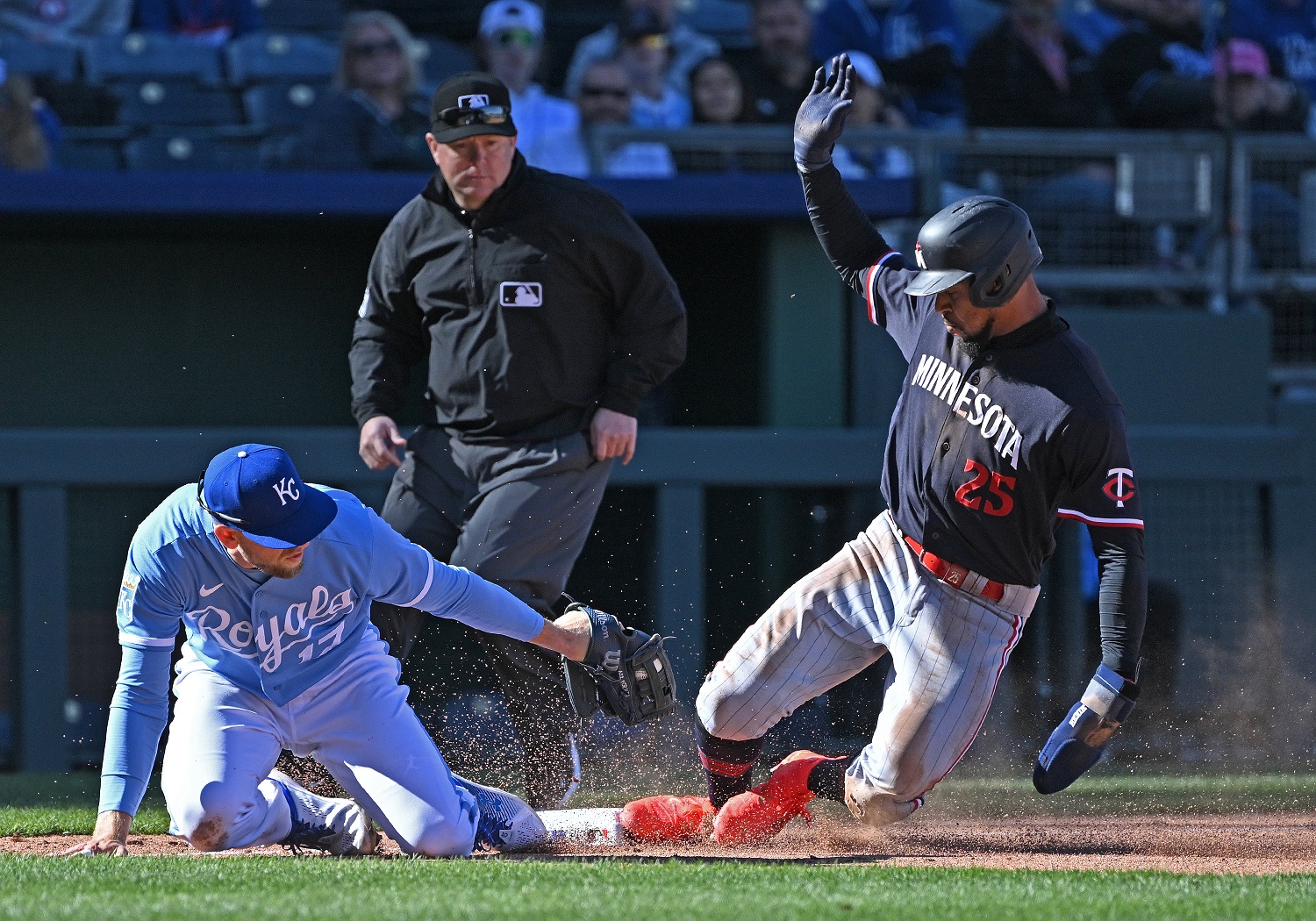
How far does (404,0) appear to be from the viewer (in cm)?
966

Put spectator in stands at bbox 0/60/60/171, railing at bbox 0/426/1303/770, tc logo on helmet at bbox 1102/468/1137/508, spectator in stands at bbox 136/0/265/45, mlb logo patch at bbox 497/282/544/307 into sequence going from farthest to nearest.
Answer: spectator in stands at bbox 136/0/265/45, spectator in stands at bbox 0/60/60/171, railing at bbox 0/426/1303/770, mlb logo patch at bbox 497/282/544/307, tc logo on helmet at bbox 1102/468/1137/508

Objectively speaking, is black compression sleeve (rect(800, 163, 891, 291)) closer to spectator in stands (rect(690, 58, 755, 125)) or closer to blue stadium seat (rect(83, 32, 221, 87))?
spectator in stands (rect(690, 58, 755, 125))

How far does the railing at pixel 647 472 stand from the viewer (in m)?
7.11

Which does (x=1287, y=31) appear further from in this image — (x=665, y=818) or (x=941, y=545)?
A: (x=665, y=818)

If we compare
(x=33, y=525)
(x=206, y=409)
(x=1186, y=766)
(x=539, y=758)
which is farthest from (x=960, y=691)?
(x=206, y=409)

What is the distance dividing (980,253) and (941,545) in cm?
78

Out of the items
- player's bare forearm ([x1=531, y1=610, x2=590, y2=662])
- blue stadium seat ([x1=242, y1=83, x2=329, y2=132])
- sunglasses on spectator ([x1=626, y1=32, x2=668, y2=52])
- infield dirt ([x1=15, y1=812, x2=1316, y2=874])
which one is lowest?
infield dirt ([x1=15, y1=812, x2=1316, y2=874])

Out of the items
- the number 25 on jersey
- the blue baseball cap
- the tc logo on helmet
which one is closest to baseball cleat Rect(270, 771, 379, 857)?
the blue baseball cap

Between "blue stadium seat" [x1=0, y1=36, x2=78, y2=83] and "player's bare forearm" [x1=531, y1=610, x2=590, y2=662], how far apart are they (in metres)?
6.03

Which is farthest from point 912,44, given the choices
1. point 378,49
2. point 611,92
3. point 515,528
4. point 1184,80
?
point 515,528

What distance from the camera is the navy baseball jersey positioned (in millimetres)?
4156

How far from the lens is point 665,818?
4.86 meters

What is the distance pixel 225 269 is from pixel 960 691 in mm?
5443

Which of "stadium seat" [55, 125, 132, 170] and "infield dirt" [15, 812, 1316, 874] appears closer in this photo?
"infield dirt" [15, 812, 1316, 874]
